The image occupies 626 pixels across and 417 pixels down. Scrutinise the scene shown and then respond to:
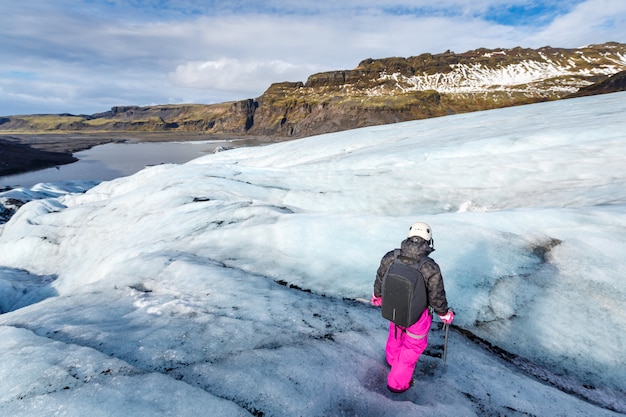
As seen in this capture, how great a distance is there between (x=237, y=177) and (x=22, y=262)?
8.64m

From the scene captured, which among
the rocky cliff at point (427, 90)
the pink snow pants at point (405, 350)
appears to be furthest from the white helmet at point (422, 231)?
the rocky cliff at point (427, 90)

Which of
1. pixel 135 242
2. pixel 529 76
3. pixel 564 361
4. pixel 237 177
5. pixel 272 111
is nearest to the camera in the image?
pixel 564 361

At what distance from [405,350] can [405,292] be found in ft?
2.25

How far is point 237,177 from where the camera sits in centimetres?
1411

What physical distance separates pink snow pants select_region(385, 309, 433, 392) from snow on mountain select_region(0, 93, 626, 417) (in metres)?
0.15

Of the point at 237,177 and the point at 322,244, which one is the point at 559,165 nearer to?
the point at 322,244

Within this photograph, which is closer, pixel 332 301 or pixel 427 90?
pixel 332 301

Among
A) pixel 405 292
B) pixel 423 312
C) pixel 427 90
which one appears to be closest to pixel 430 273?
pixel 405 292

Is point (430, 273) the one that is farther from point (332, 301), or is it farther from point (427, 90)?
point (427, 90)

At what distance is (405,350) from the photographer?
141 inches

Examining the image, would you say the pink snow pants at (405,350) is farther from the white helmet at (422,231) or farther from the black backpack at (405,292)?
the white helmet at (422,231)

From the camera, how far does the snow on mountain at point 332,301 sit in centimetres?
330

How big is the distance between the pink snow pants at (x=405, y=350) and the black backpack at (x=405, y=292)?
19 centimetres

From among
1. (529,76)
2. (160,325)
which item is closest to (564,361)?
(160,325)
